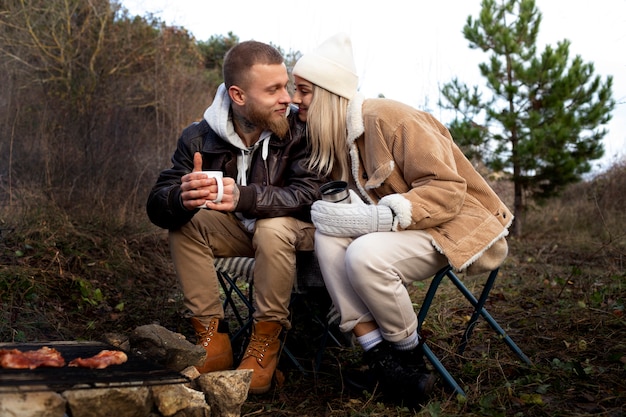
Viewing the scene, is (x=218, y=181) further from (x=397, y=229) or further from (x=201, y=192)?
(x=397, y=229)

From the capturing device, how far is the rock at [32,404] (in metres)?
1.85

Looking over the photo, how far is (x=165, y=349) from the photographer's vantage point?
8.75 feet

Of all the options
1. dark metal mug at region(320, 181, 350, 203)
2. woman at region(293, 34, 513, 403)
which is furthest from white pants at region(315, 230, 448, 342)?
dark metal mug at region(320, 181, 350, 203)

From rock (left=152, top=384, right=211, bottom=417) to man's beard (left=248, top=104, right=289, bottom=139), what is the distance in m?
1.41

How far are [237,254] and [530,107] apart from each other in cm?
887

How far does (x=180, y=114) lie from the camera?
34.3 ft

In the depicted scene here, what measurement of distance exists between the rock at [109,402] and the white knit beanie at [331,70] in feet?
5.49

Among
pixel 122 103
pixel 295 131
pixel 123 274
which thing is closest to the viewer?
pixel 295 131

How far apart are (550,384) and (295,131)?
1.73 m

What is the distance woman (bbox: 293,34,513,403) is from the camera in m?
2.66

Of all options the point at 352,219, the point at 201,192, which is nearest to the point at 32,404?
the point at 201,192

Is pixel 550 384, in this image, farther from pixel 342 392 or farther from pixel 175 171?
pixel 175 171

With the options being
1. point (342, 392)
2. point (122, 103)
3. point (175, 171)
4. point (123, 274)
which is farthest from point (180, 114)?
→ point (342, 392)

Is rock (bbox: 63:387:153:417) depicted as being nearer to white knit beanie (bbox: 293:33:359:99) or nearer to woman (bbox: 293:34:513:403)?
woman (bbox: 293:34:513:403)
